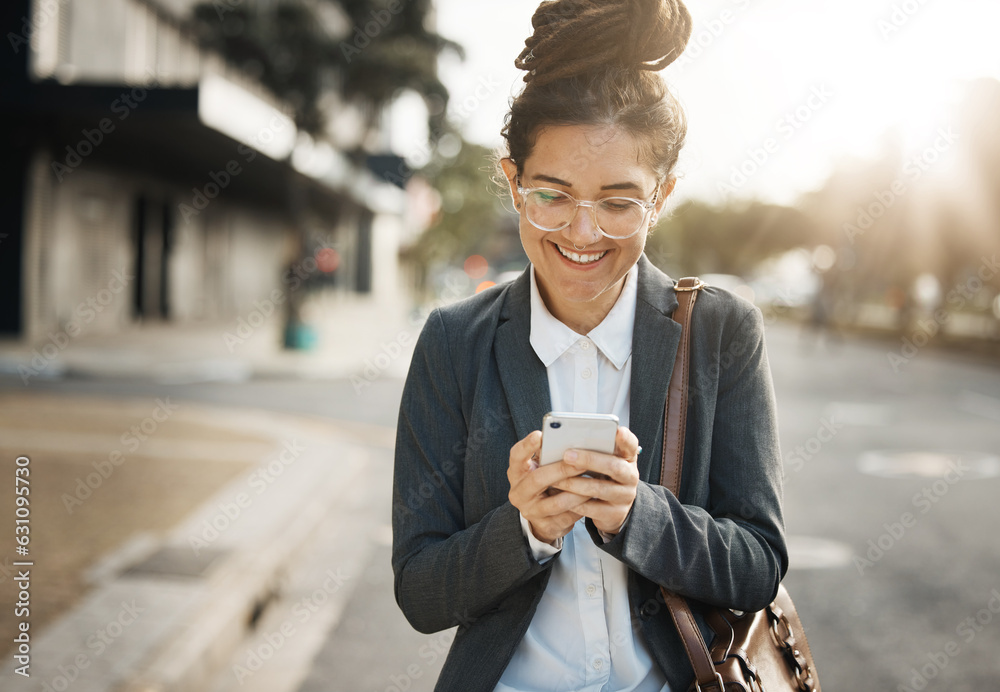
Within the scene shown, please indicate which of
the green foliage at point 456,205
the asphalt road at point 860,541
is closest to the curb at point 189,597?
the asphalt road at point 860,541

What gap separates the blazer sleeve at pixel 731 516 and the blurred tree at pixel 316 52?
1581 cm

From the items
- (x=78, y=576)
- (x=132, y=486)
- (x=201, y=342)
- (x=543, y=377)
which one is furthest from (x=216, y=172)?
(x=543, y=377)

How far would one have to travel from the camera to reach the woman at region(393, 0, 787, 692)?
164cm

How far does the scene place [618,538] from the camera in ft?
5.04

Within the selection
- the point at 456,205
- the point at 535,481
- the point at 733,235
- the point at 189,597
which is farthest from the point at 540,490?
the point at 733,235

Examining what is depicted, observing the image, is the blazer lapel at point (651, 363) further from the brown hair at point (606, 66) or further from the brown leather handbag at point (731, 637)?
the brown hair at point (606, 66)

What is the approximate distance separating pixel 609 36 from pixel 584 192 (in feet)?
0.99

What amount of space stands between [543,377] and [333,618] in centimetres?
322

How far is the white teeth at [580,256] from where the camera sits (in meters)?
1.78

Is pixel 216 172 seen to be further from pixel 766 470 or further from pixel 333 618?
pixel 766 470

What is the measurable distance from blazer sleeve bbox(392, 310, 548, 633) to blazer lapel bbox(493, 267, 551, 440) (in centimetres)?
12

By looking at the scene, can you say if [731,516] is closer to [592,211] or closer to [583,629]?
[583,629]

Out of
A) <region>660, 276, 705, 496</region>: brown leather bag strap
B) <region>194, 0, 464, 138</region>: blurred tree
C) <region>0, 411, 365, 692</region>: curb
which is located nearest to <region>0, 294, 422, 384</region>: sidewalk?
<region>194, 0, 464, 138</region>: blurred tree

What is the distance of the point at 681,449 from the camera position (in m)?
1.73
